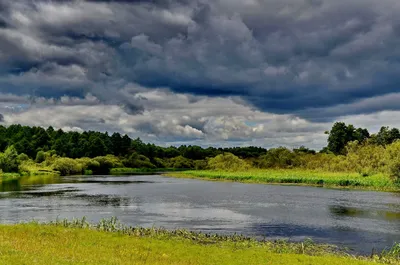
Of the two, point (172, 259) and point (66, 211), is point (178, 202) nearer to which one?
point (66, 211)

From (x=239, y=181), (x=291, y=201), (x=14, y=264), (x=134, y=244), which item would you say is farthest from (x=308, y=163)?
(x=14, y=264)

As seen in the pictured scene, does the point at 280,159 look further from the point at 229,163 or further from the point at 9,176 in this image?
the point at 9,176

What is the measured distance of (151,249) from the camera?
27141mm

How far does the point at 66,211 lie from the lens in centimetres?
5216

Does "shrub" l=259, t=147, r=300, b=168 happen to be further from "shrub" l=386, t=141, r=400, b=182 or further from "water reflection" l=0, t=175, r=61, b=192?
"water reflection" l=0, t=175, r=61, b=192

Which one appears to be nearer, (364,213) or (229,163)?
(364,213)

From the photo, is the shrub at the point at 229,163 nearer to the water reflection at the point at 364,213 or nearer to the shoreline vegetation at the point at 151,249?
the water reflection at the point at 364,213

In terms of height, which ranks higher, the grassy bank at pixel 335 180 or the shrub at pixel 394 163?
the shrub at pixel 394 163

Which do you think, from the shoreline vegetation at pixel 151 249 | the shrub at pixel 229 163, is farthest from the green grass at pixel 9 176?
the shoreline vegetation at pixel 151 249

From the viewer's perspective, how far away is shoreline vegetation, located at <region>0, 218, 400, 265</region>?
22625 millimetres

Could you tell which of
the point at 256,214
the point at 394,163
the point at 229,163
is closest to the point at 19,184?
the point at 256,214

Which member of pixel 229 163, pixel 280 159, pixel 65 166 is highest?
pixel 280 159

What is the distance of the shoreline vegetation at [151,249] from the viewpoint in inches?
891

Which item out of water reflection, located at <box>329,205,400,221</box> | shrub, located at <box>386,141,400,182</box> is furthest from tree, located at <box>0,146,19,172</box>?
water reflection, located at <box>329,205,400,221</box>
